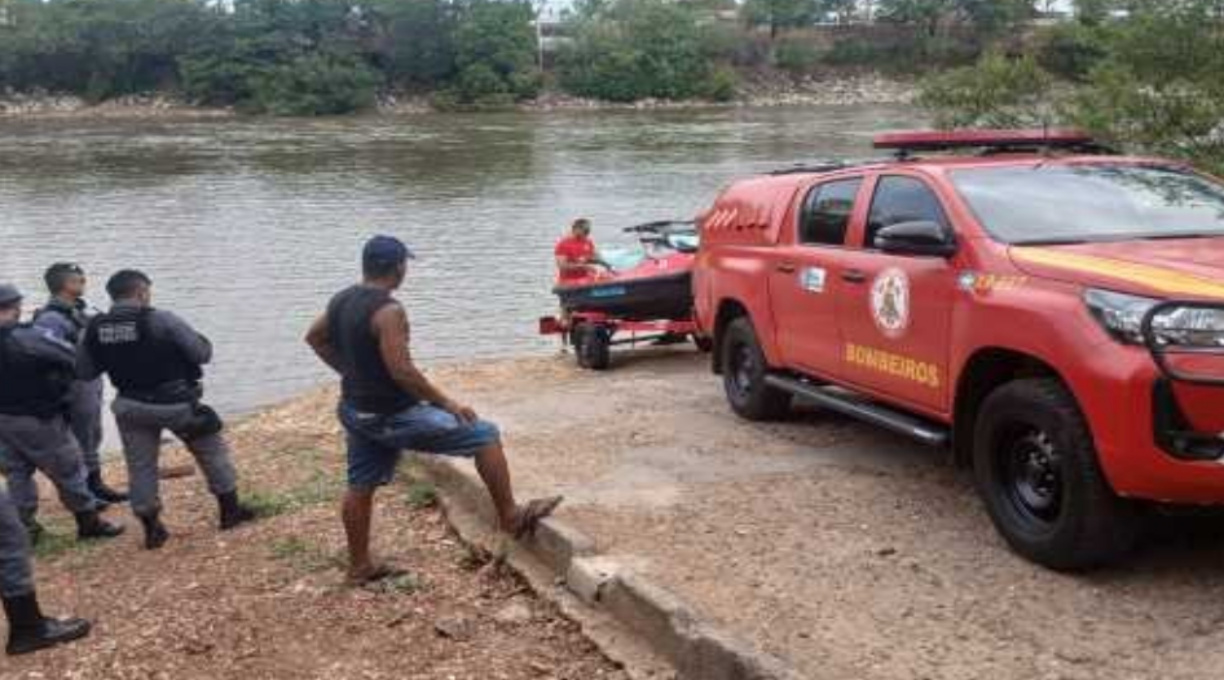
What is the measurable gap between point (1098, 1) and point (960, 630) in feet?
37.8

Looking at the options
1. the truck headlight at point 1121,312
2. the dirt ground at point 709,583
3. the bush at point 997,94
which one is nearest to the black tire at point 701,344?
the bush at point 997,94

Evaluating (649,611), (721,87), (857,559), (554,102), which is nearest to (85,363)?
(649,611)

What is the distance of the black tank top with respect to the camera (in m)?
6.16

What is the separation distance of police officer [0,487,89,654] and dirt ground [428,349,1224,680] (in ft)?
8.02

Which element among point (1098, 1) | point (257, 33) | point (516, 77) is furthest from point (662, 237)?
point (257, 33)

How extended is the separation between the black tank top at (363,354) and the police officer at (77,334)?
7.65 ft

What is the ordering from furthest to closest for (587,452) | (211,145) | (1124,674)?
(211,145)
(587,452)
(1124,674)

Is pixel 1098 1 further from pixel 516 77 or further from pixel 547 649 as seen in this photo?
pixel 516 77

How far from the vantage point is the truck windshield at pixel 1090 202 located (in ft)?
20.0

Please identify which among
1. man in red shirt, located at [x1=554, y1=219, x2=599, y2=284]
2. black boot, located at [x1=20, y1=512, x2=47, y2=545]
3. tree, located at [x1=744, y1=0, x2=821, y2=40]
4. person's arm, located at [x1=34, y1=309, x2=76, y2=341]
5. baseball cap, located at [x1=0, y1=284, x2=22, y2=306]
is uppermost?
tree, located at [x1=744, y1=0, x2=821, y2=40]

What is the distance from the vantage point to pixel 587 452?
8.45 metres

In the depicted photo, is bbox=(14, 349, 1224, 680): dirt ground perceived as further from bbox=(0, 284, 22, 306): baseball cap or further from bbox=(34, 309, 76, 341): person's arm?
Answer: bbox=(0, 284, 22, 306): baseball cap

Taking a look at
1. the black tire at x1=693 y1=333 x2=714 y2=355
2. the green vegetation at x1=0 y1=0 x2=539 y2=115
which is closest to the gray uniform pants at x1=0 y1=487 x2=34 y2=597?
the black tire at x1=693 y1=333 x2=714 y2=355

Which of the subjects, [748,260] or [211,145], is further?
[211,145]
